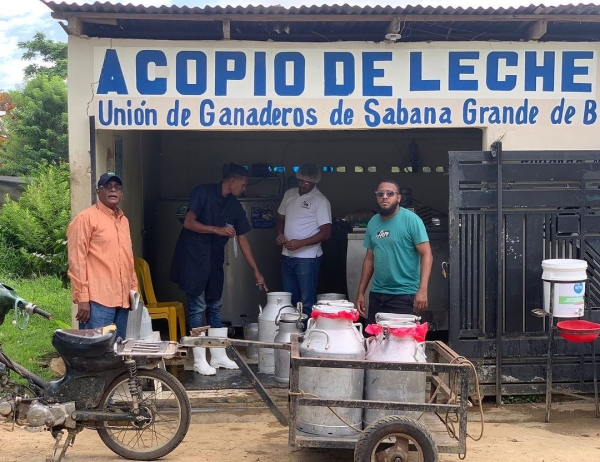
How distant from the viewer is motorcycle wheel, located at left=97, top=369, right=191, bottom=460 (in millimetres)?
5098

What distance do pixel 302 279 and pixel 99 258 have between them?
2470 mm

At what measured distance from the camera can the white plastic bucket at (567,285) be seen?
20.3 feet

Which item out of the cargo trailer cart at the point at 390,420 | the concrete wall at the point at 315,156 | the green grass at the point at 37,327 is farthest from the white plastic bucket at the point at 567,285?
the green grass at the point at 37,327

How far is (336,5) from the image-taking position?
602 centimetres

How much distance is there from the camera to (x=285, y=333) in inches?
269

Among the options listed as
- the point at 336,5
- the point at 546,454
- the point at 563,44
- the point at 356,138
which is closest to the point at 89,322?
the point at 336,5

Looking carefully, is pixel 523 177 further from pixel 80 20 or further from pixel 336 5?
pixel 80 20

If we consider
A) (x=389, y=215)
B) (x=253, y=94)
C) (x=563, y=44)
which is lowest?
(x=389, y=215)

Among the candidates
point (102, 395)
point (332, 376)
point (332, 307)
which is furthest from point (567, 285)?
point (102, 395)

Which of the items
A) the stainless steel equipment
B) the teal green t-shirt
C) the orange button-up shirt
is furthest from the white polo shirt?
the orange button-up shirt

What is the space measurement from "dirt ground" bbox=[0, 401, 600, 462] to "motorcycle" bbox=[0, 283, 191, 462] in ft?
0.91

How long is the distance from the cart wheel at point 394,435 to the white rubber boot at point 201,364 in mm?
2695

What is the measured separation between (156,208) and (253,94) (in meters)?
3.43

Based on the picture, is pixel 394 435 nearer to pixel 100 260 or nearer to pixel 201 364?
pixel 100 260
